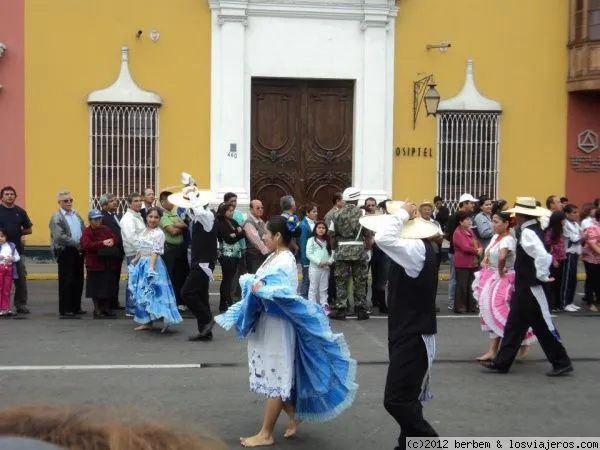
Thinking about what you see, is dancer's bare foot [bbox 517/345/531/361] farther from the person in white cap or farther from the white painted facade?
the white painted facade

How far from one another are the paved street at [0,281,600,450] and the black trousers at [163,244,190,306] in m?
1.03

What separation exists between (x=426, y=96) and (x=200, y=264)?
368 inches

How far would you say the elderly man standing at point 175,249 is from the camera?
13031mm

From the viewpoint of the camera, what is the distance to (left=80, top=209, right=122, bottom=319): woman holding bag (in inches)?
497

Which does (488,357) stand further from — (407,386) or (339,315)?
(407,386)

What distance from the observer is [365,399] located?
317 inches

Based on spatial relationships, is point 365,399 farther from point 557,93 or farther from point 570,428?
point 557,93

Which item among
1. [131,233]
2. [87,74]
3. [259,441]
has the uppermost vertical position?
[87,74]

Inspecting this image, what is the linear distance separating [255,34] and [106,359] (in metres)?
10.8

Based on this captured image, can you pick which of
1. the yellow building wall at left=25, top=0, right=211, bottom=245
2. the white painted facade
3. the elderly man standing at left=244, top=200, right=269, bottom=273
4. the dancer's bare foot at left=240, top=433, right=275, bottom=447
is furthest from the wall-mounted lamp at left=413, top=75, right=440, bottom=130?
the dancer's bare foot at left=240, top=433, right=275, bottom=447

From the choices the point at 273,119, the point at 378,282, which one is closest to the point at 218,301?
the point at 378,282

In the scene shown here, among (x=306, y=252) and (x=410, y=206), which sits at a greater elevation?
(x=410, y=206)

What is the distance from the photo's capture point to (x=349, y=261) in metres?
12.9

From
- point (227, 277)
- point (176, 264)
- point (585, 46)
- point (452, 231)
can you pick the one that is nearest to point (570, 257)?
point (452, 231)
